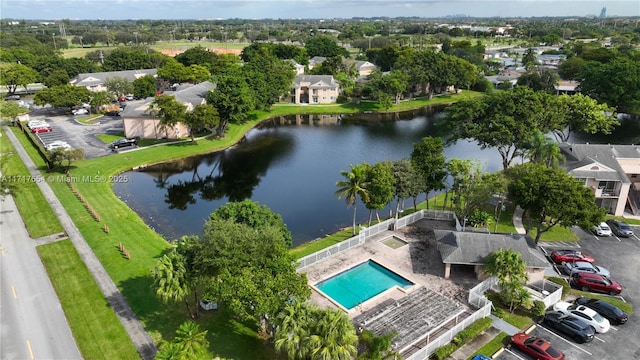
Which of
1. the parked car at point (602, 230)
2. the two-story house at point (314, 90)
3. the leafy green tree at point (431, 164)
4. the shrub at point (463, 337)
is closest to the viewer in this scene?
the shrub at point (463, 337)

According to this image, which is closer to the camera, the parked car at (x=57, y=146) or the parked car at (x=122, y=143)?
the parked car at (x=57, y=146)

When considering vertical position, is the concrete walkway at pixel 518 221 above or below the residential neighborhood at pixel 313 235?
below

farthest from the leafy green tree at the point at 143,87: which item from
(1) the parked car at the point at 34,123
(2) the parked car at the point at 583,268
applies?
(2) the parked car at the point at 583,268

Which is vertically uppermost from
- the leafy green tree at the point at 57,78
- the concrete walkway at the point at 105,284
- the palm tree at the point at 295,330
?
the leafy green tree at the point at 57,78

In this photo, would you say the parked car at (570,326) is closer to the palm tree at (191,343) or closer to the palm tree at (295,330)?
the palm tree at (295,330)

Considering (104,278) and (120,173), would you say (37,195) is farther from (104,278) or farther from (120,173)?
(104,278)

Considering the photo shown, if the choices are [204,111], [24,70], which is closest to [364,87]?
[204,111]

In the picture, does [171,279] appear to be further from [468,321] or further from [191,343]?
[468,321]
